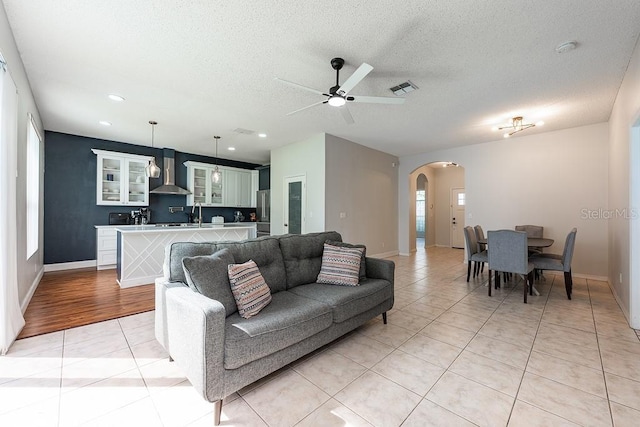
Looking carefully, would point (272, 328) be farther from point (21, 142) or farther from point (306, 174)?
point (306, 174)

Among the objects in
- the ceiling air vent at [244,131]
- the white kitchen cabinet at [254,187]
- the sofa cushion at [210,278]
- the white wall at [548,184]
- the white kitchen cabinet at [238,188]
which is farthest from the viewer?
the white kitchen cabinet at [254,187]

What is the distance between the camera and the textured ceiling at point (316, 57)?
2.20 m

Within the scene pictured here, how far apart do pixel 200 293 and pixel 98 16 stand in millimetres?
2424

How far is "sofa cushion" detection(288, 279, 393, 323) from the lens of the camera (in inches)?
91.7

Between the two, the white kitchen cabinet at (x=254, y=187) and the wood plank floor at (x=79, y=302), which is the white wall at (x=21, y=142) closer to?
the wood plank floor at (x=79, y=302)

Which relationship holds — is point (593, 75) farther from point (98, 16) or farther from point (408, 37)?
point (98, 16)

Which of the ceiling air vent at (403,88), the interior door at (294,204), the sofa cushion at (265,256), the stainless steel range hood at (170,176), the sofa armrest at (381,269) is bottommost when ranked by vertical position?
the sofa armrest at (381,269)

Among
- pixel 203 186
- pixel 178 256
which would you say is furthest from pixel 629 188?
pixel 203 186

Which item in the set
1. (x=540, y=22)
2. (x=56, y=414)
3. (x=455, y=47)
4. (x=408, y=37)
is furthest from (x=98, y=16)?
(x=540, y=22)

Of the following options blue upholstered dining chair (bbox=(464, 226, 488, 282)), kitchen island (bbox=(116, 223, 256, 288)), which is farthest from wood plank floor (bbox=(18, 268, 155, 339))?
blue upholstered dining chair (bbox=(464, 226, 488, 282))

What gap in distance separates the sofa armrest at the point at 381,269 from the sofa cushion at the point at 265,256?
39.3 inches

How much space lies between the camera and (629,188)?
296 centimetres

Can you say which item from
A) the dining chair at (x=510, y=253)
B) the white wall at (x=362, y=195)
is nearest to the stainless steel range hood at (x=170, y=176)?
the white wall at (x=362, y=195)

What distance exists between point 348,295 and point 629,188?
10.8ft
